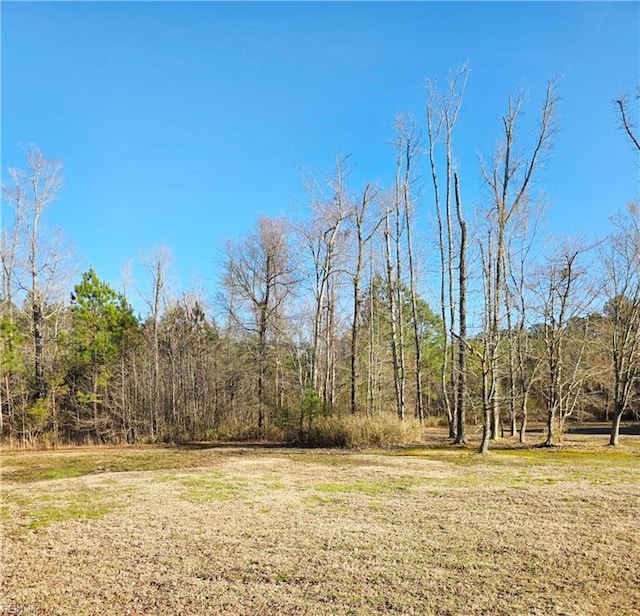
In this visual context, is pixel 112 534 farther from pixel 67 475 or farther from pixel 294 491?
pixel 67 475

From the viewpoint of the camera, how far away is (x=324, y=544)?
4867 mm

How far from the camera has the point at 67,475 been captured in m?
9.75

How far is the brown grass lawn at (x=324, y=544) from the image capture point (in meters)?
3.59

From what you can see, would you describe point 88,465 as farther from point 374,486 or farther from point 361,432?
point 361,432

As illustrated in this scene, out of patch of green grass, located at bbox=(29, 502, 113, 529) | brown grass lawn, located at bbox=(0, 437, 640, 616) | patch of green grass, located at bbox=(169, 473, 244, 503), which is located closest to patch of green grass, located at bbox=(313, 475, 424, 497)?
brown grass lawn, located at bbox=(0, 437, 640, 616)

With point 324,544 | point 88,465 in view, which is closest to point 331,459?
point 88,465

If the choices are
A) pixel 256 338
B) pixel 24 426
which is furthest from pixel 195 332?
pixel 24 426

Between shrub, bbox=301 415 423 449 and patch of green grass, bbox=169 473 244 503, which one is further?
shrub, bbox=301 415 423 449

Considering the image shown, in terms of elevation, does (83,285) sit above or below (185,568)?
above

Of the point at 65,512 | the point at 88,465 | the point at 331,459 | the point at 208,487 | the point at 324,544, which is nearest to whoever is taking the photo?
the point at 324,544

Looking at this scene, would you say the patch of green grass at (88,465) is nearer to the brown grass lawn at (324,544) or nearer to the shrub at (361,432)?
the brown grass lawn at (324,544)

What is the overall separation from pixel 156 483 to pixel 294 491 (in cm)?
247

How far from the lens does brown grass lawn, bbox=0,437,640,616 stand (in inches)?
141

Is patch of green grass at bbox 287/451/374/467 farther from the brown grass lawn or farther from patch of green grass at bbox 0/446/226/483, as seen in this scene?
patch of green grass at bbox 0/446/226/483
